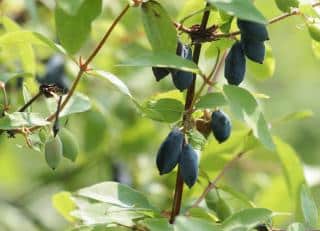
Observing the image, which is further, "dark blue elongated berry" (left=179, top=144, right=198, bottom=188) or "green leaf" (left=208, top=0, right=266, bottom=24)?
"dark blue elongated berry" (left=179, top=144, right=198, bottom=188)

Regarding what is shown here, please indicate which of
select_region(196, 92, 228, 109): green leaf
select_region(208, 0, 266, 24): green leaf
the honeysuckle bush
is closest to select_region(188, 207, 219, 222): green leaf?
the honeysuckle bush

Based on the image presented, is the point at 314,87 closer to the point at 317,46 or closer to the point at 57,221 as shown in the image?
the point at 57,221

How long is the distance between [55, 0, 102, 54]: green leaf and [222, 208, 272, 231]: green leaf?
0.34 meters

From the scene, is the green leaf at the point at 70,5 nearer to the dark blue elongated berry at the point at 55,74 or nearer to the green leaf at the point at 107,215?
the green leaf at the point at 107,215

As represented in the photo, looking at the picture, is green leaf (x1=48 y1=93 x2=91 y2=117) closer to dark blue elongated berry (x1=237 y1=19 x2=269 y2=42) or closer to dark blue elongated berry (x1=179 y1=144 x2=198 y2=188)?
dark blue elongated berry (x1=179 y1=144 x2=198 y2=188)

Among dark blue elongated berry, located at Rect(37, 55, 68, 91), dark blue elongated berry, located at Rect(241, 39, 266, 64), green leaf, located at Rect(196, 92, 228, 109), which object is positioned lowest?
dark blue elongated berry, located at Rect(37, 55, 68, 91)

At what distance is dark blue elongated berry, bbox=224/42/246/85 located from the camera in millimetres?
1426

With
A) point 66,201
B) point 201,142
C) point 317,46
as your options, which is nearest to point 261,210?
point 201,142

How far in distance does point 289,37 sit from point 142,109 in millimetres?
2424

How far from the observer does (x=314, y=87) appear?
381 cm

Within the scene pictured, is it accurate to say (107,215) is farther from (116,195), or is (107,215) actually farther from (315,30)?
(315,30)

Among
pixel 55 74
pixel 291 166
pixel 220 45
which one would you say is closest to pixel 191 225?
pixel 220 45

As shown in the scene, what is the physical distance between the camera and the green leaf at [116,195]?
1491mm

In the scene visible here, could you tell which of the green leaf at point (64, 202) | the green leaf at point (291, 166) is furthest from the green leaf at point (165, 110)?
the green leaf at point (291, 166)
